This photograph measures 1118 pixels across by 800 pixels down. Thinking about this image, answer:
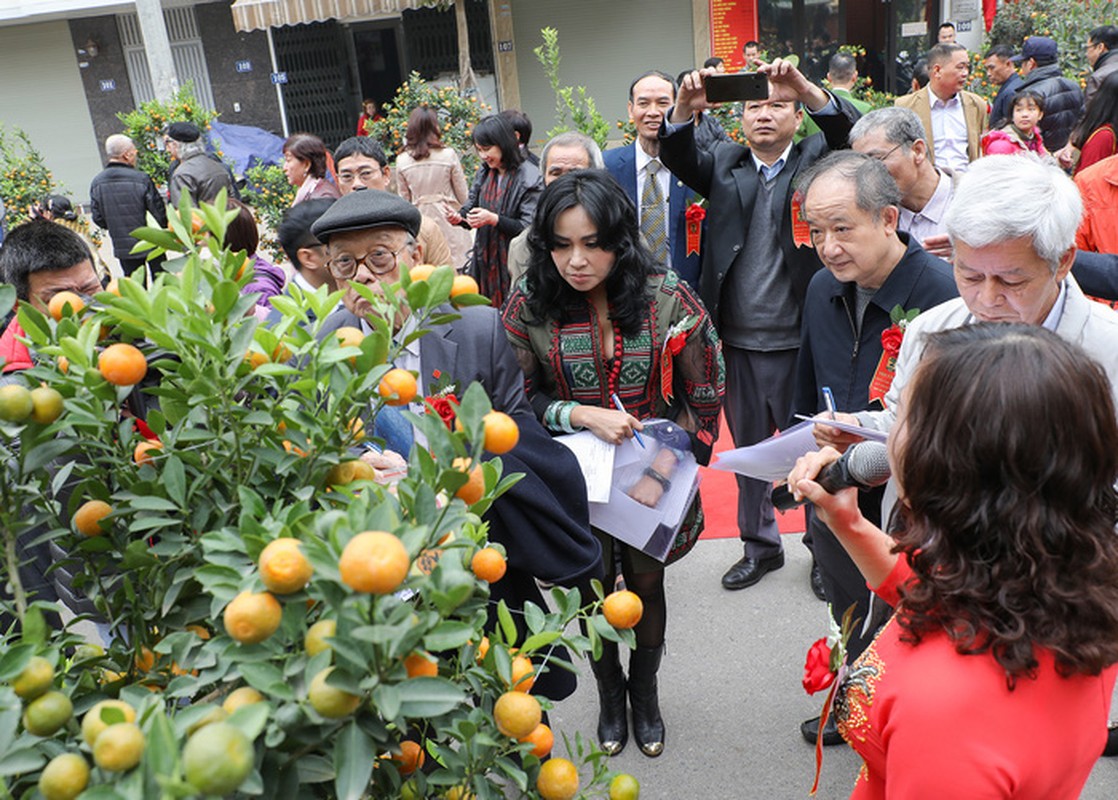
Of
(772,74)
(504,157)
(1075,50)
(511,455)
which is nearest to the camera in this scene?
(511,455)

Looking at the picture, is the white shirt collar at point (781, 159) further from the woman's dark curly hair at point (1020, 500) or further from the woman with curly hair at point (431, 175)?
the woman with curly hair at point (431, 175)

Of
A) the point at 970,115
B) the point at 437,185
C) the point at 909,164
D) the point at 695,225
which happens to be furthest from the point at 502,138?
the point at 970,115

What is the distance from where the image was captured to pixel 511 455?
2.03 meters

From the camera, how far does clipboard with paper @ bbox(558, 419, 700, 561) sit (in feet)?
8.48

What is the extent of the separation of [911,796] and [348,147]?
5.24 metres

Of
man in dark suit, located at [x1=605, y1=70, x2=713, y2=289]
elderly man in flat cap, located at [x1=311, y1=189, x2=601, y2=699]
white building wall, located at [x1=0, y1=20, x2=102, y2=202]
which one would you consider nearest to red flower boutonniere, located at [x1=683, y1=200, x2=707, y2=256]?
man in dark suit, located at [x1=605, y1=70, x2=713, y2=289]

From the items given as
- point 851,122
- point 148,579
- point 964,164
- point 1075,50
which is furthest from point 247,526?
point 1075,50

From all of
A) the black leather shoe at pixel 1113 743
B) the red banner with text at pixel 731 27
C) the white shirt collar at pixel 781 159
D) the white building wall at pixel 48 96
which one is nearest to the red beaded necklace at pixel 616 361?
the white shirt collar at pixel 781 159

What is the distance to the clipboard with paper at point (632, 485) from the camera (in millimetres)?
2584

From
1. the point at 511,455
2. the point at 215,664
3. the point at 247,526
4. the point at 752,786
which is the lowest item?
the point at 752,786

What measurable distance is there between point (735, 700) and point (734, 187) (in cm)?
189

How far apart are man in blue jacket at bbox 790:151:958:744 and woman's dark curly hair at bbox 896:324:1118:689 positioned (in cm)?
121

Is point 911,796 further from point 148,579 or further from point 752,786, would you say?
point 752,786

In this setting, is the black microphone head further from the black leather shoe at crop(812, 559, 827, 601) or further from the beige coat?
the beige coat
